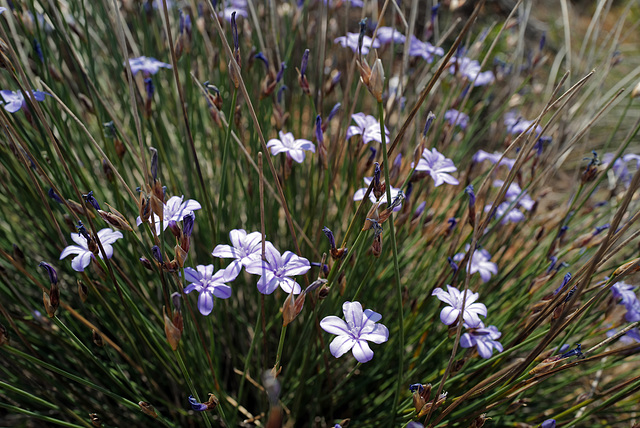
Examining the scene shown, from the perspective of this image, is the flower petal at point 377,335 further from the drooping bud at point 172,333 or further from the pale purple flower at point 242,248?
the drooping bud at point 172,333

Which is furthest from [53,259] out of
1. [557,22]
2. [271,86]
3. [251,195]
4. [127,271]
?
[557,22]

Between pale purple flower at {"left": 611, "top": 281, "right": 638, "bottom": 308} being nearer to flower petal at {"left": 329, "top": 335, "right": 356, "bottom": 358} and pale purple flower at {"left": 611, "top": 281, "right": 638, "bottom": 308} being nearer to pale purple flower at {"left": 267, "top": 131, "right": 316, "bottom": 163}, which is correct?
flower petal at {"left": 329, "top": 335, "right": 356, "bottom": 358}

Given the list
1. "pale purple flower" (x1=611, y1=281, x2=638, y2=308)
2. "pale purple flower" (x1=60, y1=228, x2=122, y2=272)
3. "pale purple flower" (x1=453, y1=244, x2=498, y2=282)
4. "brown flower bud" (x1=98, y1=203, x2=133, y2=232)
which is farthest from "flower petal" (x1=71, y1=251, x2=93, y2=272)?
"pale purple flower" (x1=611, y1=281, x2=638, y2=308)

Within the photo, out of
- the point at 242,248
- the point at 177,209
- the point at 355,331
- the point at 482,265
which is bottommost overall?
the point at 482,265

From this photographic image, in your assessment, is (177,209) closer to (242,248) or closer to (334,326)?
(242,248)

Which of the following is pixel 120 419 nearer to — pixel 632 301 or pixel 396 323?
pixel 396 323

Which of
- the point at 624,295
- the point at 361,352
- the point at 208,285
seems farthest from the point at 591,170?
the point at 208,285
